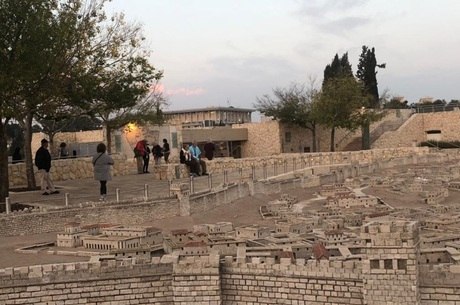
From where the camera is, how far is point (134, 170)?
30.3 meters

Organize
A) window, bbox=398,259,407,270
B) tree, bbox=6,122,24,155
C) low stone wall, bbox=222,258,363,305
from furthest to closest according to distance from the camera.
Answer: tree, bbox=6,122,24,155, low stone wall, bbox=222,258,363,305, window, bbox=398,259,407,270

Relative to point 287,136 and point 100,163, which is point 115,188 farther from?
point 287,136

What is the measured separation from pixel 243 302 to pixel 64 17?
11.9 metres

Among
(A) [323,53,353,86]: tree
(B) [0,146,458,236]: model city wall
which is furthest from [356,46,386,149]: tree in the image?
(B) [0,146,458,236]: model city wall

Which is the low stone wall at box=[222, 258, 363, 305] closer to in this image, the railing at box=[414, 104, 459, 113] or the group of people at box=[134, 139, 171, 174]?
the group of people at box=[134, 139, 171, 174]

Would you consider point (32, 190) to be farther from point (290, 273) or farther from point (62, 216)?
point (290, 273)

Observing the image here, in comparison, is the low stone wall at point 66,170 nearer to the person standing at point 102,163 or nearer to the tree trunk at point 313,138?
the person standing at point 102,163

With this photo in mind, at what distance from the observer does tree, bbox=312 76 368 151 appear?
4000cm

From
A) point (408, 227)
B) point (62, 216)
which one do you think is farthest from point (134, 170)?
point (408, 227)

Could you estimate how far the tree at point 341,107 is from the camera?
40.0 meters

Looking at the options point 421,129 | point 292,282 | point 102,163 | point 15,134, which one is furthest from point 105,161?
point 15,134

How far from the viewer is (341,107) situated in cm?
4006

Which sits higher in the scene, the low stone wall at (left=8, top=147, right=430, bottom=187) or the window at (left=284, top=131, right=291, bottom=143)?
the window at (left=284, top=131, right=291, bottom=143)

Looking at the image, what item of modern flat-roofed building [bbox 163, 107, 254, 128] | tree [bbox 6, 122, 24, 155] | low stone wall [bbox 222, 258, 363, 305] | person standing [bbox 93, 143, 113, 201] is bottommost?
low stone wall [bbox 222, 258, 363, 305]
